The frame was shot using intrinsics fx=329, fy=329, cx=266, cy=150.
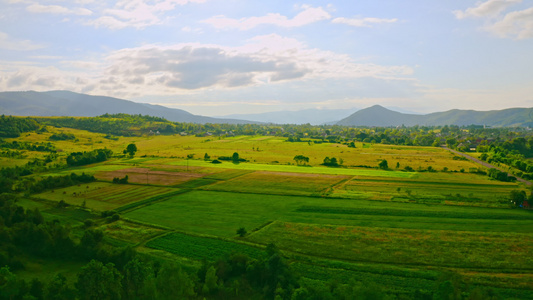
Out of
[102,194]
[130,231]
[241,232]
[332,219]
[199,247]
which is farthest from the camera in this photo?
[102,194]

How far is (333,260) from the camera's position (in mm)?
29719

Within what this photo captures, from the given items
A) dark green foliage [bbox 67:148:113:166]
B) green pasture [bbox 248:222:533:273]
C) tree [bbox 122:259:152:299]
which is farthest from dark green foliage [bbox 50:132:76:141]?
tree [bbox 122:259:152:299]

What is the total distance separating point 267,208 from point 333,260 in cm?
1851

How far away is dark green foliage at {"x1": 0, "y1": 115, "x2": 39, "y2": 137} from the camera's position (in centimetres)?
11800

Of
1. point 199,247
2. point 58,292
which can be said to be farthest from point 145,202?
point 58,292

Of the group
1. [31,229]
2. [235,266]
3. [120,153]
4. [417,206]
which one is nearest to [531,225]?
[417,206]

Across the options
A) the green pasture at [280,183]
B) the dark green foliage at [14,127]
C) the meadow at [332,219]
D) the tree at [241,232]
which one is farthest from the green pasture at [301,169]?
the dark green foliage at [14,127]

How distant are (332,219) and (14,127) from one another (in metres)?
133

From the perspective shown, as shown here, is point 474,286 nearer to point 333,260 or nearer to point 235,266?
point 333,260

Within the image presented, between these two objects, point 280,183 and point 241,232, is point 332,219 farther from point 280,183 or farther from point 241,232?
point 280,183

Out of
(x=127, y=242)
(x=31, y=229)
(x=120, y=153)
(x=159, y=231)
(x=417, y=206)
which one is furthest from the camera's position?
(x=120, y=153)

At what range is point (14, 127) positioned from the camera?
12400 cm

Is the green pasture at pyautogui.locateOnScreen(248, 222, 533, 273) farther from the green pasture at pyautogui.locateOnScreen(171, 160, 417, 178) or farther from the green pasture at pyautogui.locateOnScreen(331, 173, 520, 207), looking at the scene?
the green pasture at pyautogui.locateOnScreen(171, 160, 417, 178)

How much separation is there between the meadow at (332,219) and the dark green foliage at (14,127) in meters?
60.3
